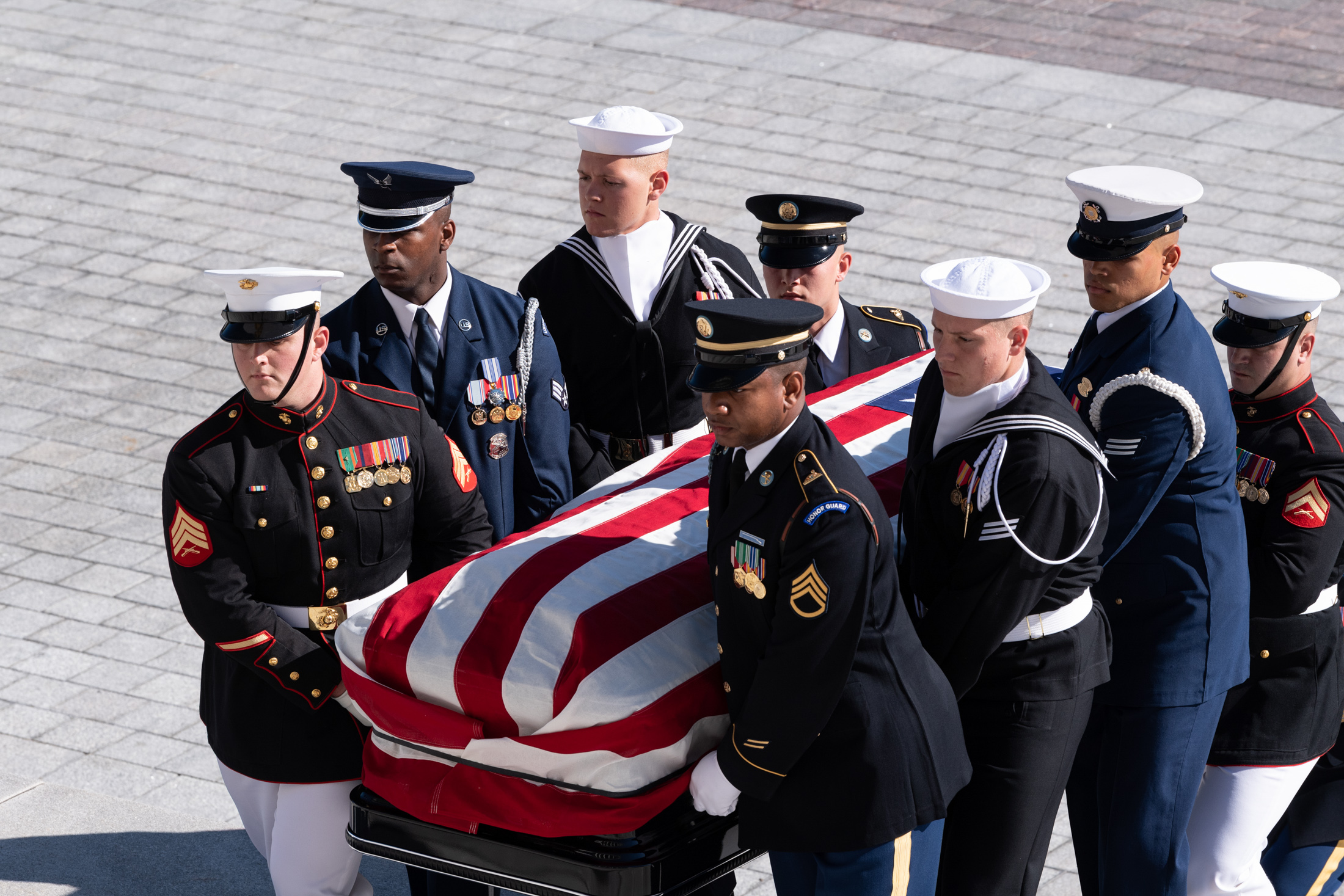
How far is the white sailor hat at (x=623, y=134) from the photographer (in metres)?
4.57

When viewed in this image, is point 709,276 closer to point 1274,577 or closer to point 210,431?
point 210,431

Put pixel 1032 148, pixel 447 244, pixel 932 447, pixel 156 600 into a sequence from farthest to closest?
pixel 1032 148
pixel 156 600
pixel 447 244
pixel 932 447

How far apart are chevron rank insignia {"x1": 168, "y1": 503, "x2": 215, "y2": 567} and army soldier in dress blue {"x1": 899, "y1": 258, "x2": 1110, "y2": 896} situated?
1568 mm

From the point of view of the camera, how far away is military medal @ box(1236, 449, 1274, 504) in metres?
4.13

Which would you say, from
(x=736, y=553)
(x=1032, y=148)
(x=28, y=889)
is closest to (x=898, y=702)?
(x=736, y=553)

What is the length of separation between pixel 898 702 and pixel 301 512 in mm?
1446

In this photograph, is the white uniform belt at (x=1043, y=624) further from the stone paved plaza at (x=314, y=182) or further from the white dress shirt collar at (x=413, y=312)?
the white dress shirt collar at (x=413, y=312)

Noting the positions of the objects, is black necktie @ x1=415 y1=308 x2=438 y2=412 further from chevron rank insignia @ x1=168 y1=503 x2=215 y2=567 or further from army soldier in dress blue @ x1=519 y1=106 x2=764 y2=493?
chevron rank insignia @ x1=168 y1=503 x2=215 y2=567

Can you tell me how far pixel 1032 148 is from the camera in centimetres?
959

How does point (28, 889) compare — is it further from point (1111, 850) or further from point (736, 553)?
point (1111, 850)

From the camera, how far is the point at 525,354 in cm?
448

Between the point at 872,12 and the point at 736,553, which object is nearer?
the point at 736,553

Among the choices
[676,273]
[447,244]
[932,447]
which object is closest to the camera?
[932,447]

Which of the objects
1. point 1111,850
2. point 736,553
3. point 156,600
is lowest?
point 156,600
